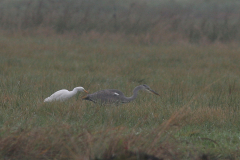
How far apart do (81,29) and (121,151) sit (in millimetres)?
13544

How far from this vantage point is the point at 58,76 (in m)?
9.50

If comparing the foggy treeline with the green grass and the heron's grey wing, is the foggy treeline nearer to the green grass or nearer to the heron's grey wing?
the green grass

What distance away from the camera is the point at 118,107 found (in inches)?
235

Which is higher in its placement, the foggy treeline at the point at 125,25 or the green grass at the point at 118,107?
the foggy treeline at the point at 125,25

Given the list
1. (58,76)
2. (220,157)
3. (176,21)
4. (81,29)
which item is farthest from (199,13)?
(220,157)

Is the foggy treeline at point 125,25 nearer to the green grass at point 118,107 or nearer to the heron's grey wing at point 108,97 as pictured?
the green grass at point 118,107

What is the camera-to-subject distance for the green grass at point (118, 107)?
3.99 m

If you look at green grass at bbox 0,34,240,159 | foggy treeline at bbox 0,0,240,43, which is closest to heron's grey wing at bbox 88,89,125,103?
green grass at bbox 0,34,240,159

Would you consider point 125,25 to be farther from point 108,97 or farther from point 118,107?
point 118,107

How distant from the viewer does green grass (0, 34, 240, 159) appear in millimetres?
3994

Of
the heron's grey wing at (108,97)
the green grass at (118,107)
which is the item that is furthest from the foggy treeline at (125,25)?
the heron's grey wing at (108,97)

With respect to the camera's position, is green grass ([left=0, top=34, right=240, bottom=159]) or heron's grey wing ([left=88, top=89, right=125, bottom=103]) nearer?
green grass ([left=0, top=34, right=240, bottom=159])

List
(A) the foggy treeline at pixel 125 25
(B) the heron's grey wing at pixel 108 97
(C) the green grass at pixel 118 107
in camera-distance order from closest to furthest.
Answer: (C) the green grass at pixel 118 107, (B) the heron's grey wing at pixel 108 97, (A) the foggy treeline at pixel 125 25

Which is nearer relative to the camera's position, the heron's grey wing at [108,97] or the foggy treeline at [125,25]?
the heron's grey wing at [108,97]
